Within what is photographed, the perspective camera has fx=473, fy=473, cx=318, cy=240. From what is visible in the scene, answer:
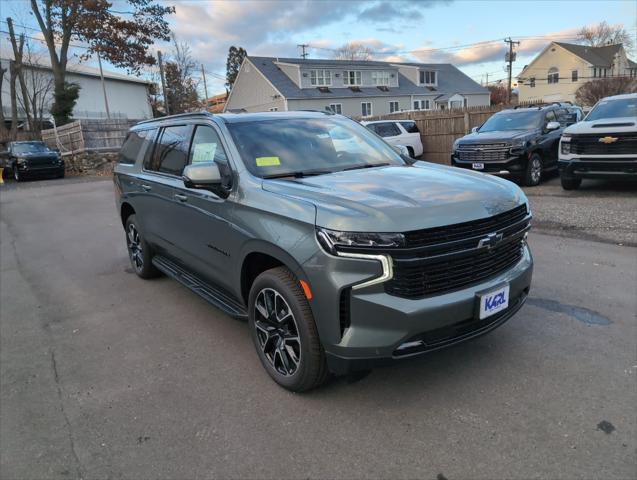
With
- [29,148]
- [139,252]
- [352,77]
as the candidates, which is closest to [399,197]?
[139,252]

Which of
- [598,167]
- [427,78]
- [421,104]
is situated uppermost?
[427,78]

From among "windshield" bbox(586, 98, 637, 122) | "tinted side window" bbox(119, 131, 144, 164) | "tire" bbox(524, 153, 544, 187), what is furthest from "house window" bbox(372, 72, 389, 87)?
"tinted side window" bbox(119, 131, 144, 164)

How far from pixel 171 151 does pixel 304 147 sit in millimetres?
1578

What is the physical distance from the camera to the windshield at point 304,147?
12.1 feet

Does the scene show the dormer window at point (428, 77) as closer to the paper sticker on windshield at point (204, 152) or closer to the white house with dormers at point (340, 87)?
the white house with dormers at point (340, 87)

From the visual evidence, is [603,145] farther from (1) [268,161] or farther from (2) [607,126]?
(1) [268,161]

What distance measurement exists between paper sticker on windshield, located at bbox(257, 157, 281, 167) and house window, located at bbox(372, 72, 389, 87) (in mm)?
45926

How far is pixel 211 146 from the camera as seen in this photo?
3998mm

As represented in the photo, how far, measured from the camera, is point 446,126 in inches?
664

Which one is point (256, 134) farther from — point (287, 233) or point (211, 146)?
point (287, 233)

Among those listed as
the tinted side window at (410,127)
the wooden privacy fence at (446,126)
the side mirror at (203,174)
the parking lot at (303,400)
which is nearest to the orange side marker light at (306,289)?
the parking lot at (303,400)

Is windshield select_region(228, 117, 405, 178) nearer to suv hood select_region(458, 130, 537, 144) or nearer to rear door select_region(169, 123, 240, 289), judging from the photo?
rear door select_region(169, 123, 240, 289)

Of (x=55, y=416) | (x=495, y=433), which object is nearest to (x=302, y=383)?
(x=495, y=433)

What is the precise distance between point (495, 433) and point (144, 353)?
9.16 ft
